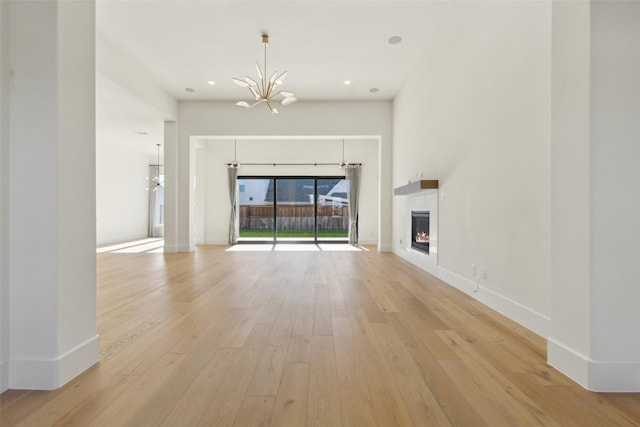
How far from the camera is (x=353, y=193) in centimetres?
898

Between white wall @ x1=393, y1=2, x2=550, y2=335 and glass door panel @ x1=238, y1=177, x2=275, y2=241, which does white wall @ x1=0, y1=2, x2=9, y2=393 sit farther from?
glass door panel @ x1=238, y1=177, x2=275, y2=241

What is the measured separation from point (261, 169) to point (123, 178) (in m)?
4.95

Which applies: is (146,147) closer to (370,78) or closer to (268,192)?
(268,192)

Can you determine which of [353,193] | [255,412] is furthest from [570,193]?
[353,193]

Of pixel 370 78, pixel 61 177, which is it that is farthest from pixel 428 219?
pixel 61 177

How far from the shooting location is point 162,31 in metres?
4.58

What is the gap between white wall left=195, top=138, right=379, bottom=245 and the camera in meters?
9.10

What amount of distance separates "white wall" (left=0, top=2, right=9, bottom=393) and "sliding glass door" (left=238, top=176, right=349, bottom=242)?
7.67 metres

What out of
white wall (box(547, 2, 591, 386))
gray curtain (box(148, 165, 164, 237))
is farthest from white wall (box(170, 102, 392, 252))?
white wall (box(547, 2, 591, 386))

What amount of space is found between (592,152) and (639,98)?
1.26 ft

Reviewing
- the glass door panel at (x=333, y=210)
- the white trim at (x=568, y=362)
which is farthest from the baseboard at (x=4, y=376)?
the glass door panel at (x=333, y=210)

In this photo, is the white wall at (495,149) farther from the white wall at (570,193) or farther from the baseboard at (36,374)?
the baseboard at (36,374)

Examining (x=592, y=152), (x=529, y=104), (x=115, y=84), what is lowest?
(x=592, y=152)

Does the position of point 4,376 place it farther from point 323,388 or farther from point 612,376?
point 612,376
